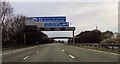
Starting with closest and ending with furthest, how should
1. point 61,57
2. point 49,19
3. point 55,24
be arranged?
point 61,57, point 49,19, point 55,24

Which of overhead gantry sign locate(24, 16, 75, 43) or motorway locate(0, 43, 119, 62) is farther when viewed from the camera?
overhead gantry sign locate(24, 16, 75, 43)

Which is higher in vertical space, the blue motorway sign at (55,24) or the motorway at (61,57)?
the blue motorway sign at (55,24)

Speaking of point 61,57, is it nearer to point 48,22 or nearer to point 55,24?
point 48,22

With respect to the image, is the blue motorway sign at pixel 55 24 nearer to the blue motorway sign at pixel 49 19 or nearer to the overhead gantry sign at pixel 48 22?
the overhead gantry sign at pixel 48 22

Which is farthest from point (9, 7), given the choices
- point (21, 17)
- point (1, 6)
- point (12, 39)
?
point (21, 17)

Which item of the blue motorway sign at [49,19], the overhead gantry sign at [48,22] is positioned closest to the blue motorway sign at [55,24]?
the overhead gantry sign at [48,22]

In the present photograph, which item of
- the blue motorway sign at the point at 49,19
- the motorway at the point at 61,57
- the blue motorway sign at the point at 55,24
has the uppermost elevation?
the blue motorway sign at the point at 49,19

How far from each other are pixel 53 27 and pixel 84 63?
204 ft

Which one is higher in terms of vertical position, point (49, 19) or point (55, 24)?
point (49, 19)

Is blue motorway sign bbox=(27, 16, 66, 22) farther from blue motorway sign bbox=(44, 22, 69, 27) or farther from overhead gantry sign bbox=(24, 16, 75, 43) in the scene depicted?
blue motorway sign bbox=(44, 22, 69, 27)

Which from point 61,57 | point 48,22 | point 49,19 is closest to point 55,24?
point 48,22

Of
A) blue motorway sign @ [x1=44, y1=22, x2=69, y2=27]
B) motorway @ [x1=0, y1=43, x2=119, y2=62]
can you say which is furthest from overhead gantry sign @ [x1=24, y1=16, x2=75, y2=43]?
motorway @ [x1=0, y1=43, x2=119, y2=62]

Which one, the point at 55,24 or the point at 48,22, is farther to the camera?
the point at 55,24

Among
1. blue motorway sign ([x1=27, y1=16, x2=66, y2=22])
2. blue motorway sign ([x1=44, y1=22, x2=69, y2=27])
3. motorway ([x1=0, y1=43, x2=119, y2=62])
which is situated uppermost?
blue motorway sign ([x1=27, y1=16, x2=66, y2=22])
